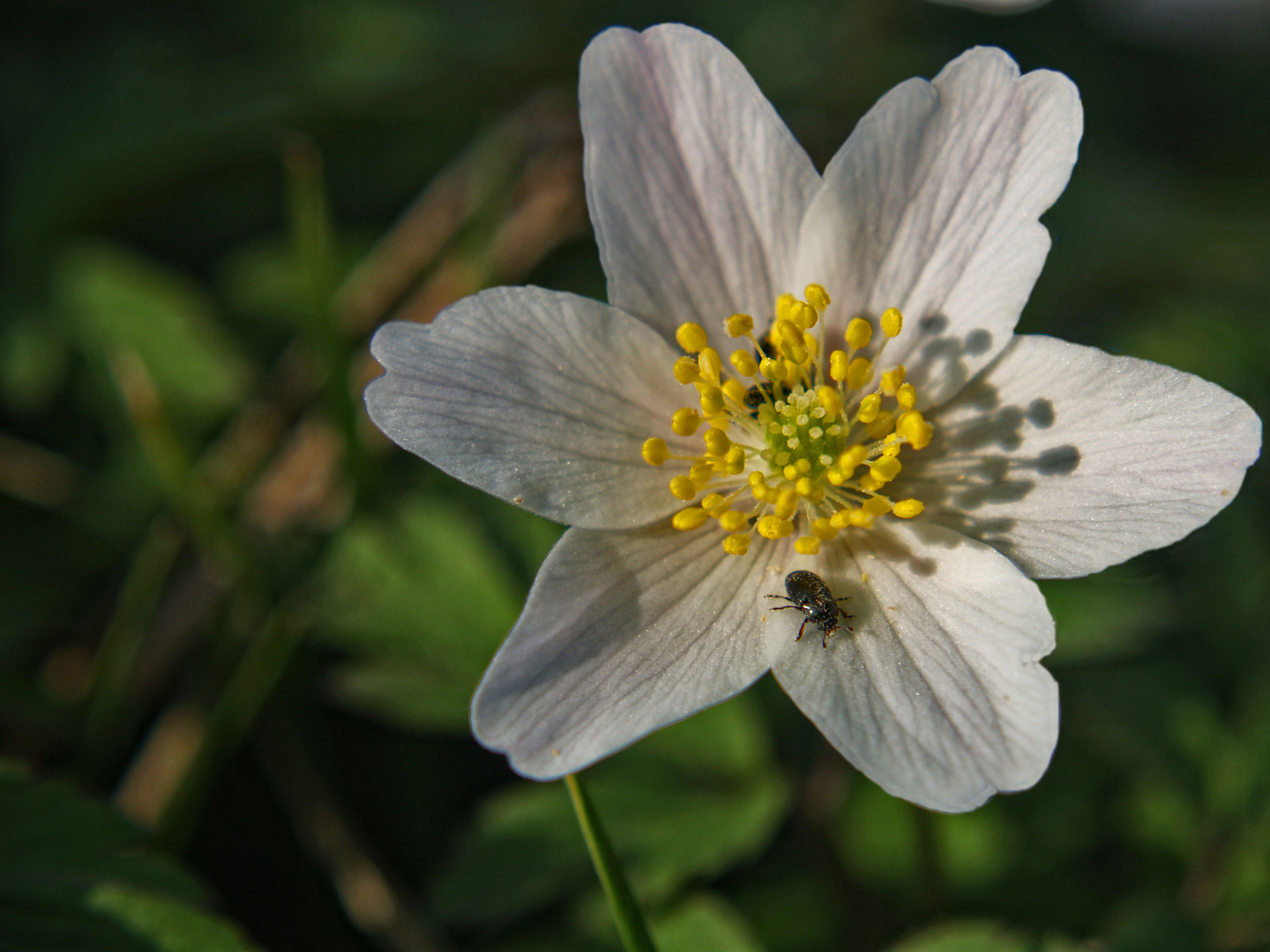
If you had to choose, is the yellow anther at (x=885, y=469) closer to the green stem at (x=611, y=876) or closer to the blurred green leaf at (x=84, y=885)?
the green stem at (x=611, y=876)

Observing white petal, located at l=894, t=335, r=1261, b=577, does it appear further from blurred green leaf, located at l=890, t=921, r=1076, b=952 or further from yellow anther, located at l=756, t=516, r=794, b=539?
blurred green leaf, located at l=890, t=921, r=1076, b=952

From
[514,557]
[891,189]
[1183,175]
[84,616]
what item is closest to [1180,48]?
[1183,175]

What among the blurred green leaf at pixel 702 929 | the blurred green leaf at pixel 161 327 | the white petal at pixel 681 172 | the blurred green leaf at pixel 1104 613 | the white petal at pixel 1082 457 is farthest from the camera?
the blurred green leaf at pixel 161 327

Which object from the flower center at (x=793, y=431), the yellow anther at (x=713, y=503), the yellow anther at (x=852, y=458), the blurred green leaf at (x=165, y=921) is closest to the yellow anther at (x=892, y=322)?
the flower center at (x=793, y=431)

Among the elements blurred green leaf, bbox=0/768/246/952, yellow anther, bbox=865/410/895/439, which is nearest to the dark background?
blurred green leaf, bbox=0/768/246/952

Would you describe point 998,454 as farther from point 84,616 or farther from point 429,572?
point 84,616

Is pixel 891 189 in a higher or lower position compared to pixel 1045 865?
higher
